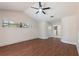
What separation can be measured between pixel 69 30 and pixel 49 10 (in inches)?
23.5

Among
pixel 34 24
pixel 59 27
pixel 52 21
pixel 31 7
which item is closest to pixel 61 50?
pixel 59 27

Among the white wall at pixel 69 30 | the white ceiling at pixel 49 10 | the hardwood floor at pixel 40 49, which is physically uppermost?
the white ceiling at pixel 49 10

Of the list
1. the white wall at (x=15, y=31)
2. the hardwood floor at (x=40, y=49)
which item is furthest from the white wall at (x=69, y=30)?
the white wall at (x=15, y=31)

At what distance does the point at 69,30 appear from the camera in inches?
80.5

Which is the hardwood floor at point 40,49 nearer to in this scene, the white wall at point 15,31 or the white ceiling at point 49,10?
the white wall at point 15,31

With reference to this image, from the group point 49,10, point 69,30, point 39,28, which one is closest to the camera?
point 49,10

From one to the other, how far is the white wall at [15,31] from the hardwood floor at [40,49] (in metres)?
0.11

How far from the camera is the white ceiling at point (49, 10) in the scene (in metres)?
1.82

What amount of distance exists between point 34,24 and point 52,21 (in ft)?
1.31

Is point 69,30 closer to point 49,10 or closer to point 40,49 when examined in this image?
point 49,10

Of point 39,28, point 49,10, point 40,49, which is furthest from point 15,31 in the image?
point 49,10

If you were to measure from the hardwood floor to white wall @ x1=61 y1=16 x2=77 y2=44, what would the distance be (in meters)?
0.11

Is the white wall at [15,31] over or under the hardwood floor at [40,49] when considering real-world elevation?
over

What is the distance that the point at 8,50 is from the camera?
1892 millimetres
